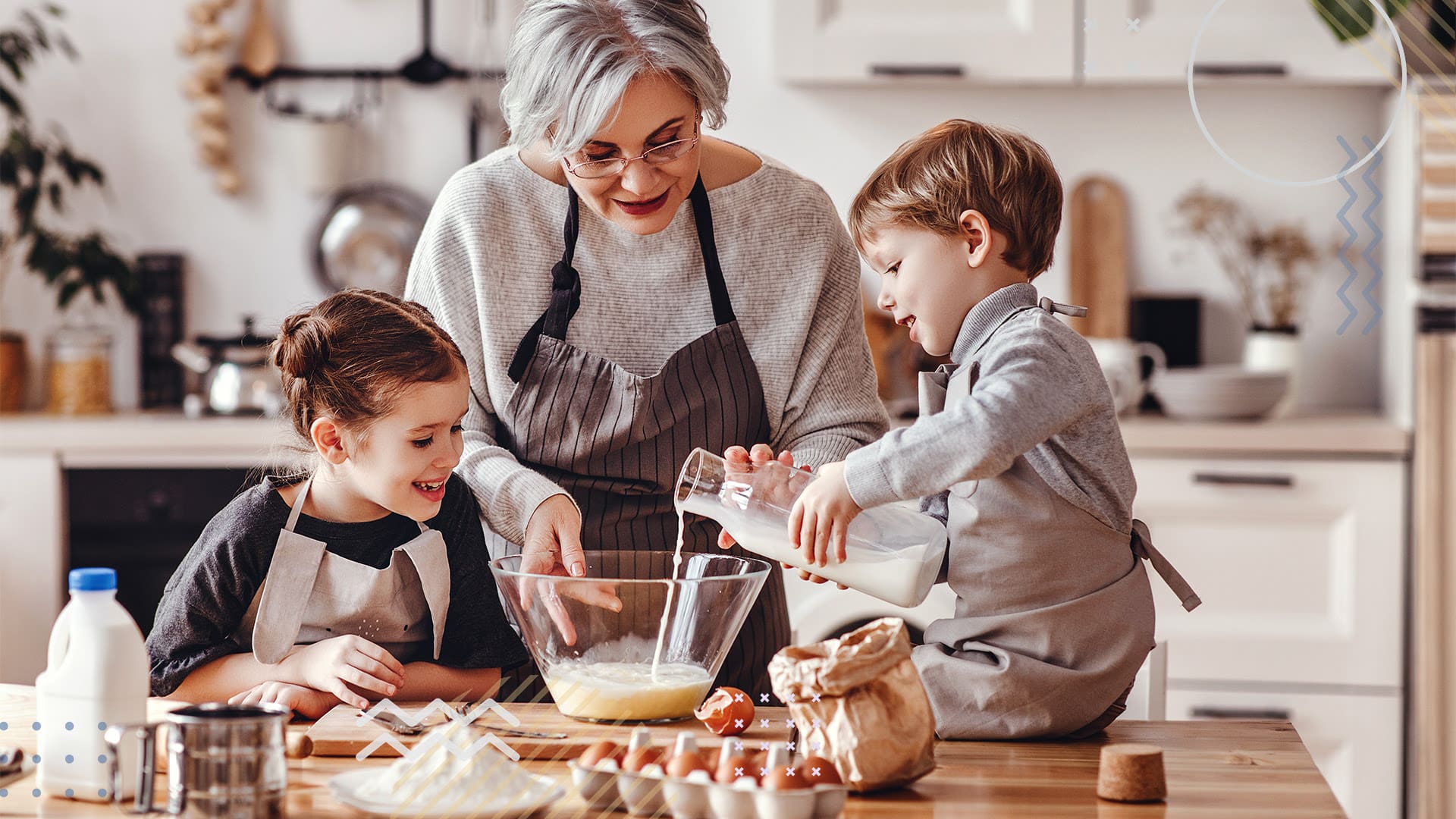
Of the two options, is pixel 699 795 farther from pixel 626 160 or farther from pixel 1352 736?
pixel 1352 736

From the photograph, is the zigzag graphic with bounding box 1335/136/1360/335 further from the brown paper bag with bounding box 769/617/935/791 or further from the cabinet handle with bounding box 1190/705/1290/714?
the brown paper bag with bounding box 769/617/935/791

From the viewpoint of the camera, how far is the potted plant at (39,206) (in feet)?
9.51

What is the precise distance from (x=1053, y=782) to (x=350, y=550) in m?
0.67

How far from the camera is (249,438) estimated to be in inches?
105

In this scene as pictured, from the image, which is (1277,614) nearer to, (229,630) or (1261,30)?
(1261,30)

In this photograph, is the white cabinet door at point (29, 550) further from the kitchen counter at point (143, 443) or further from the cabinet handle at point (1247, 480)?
the cabinet handle at point (1247, 480)

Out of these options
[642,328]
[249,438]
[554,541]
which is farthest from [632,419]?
[249,438]

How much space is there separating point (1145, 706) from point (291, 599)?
90cm

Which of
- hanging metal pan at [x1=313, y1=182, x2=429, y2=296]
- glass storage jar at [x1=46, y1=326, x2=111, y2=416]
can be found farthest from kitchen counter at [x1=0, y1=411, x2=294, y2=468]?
hanging metal pan at [x1=313, y1=182, x2=429, y2=296]

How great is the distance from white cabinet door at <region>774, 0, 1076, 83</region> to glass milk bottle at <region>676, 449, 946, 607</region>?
1849 millimetres

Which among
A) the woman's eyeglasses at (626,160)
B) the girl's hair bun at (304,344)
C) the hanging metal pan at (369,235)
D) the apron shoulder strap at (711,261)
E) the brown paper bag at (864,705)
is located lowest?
the brown paper bag at (864,705)

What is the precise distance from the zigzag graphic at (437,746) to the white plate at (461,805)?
39 millimetres

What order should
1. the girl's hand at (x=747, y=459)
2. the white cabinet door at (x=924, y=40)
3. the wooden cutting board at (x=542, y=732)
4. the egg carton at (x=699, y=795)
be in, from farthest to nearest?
1. the white cabinet door at (x=924, y=40)
2. the girl's hand at (x=747, y=459)
3. the wooden cutting board at (x=542, y=732)
4. the egg carton at (x=699, y=795)

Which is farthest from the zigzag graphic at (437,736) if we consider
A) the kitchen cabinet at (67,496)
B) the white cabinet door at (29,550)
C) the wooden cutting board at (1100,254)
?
the wooden cutting board at (1100,254)
